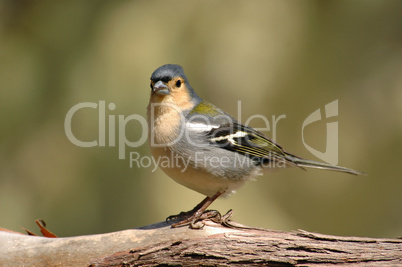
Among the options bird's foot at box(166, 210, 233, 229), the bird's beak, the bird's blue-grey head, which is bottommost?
bird's foot at box(166, 210, 233, 229)

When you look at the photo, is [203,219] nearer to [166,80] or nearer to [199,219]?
[199,219]

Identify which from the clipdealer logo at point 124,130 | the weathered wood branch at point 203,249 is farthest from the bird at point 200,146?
the clipdealer logo at point 124,130

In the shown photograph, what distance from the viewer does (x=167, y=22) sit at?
25.2ft

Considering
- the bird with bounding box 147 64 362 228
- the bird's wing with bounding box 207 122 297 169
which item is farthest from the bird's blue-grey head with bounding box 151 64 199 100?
the bird's wing with bounding box 207 122 297 169

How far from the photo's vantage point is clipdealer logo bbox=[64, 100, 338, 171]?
24.2 ft

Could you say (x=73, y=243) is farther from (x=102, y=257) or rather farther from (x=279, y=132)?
(x=279, y=132)

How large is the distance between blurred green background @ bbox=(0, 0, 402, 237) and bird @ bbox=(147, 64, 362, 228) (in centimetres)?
219

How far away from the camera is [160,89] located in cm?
473

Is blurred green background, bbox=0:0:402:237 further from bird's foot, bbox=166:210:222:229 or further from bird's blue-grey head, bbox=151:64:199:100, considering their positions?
bird's foot, bbox=166:210:222:229

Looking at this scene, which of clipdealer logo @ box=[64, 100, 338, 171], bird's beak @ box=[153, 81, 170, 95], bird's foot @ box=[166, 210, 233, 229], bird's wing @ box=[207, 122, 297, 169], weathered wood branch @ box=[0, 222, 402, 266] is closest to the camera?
weathered wood branch @ box=[0, 222, 402, 266]

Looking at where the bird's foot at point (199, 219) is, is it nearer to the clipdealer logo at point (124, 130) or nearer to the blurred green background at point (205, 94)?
the blurred green background at point (205, 94)

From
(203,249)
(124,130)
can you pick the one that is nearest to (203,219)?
(203,249)

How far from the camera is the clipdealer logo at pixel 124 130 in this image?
7.39 meters

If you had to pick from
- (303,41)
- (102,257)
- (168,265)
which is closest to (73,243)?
(102,257)
